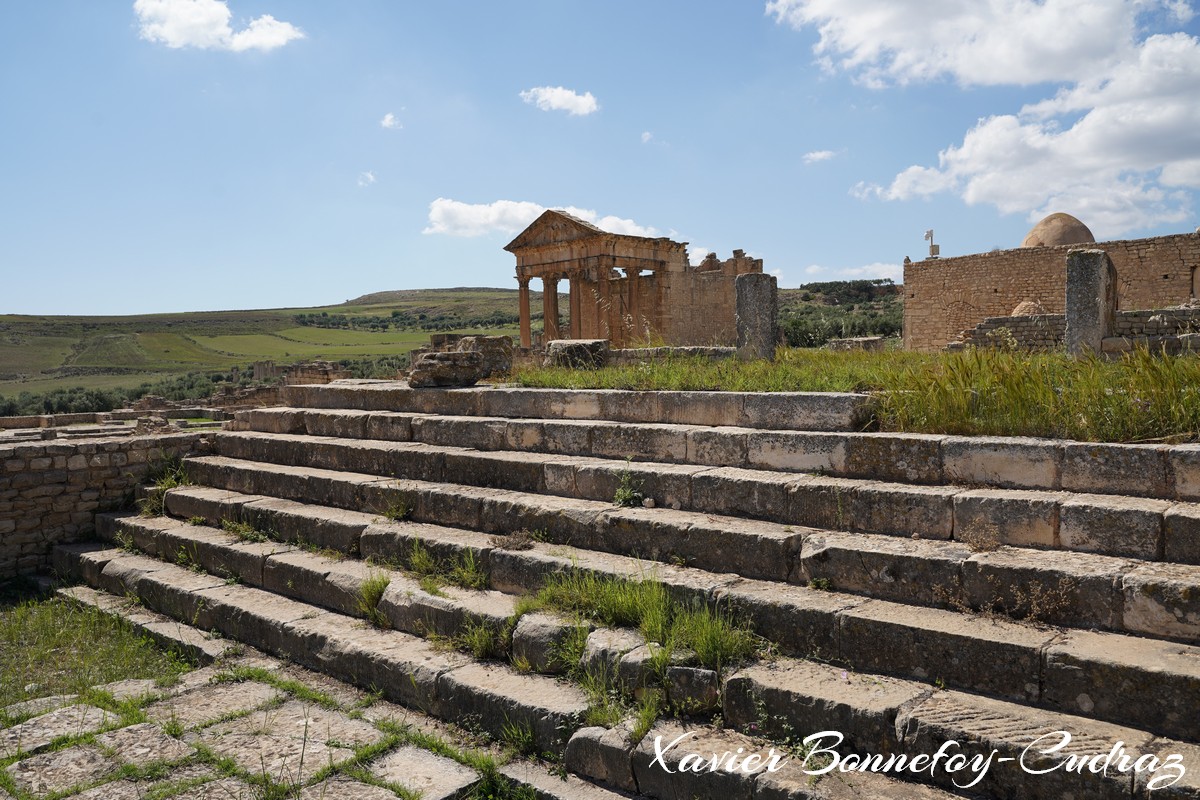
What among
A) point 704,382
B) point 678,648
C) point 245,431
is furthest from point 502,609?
point 245,431

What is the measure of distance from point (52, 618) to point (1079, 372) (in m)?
8.28

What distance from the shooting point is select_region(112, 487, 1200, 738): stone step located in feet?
10.5

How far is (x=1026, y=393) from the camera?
16.1 ft

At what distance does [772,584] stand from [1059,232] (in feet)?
74.7

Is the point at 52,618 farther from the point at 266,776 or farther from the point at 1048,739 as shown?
the point at 1048,739

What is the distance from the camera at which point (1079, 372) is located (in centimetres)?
525

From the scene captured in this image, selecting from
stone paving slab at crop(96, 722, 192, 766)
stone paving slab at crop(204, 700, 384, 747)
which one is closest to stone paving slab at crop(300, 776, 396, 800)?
stone paving slab at crop(204, 700, 384, 747)

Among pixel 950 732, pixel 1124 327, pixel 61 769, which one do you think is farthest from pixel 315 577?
pixel 1124 327

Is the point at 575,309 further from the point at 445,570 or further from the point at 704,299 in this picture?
the point at 445,570

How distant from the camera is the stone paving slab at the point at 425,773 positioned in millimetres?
3883

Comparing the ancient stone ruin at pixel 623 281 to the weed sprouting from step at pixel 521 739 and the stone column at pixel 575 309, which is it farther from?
the weed sprouting from step at pixel 521 739

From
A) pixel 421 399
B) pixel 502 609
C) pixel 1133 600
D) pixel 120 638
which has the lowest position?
pixel 120 638

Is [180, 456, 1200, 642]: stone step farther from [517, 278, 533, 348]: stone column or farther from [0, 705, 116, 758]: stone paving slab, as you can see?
[517, 278, 533, 348]: stone column

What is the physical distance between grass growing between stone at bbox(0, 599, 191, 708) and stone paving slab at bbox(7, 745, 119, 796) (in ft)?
3.58
